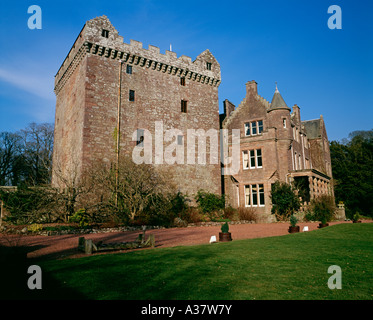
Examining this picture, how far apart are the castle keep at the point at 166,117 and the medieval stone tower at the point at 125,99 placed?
8 cm

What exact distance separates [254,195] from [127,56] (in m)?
16.7

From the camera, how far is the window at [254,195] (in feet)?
86.6

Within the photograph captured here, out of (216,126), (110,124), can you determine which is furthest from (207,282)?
(216,126)

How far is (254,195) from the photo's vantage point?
26.9 metres

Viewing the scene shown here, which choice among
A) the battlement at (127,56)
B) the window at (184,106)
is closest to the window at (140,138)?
the window at (184,106)

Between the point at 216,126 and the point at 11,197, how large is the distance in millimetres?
18751

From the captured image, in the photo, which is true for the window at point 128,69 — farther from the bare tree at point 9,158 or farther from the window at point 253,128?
the bare tree at point 9,158

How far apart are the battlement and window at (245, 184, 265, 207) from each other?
11341 millimetres

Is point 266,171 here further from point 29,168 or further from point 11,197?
point 29,168

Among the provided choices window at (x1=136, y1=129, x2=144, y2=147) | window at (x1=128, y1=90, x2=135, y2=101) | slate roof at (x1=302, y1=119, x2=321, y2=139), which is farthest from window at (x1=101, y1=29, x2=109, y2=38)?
slate roof at (x1=302, y1=119, x2=321, y2=139)

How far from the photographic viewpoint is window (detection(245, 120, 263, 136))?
2797cm

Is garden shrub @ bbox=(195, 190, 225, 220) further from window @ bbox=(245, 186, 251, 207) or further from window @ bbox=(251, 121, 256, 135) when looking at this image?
window @ bbox=(251, 121, 256, 135)

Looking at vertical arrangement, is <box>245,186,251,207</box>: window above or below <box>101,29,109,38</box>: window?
below

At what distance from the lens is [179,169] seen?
2569 cm
